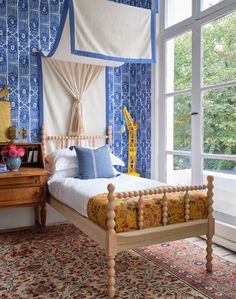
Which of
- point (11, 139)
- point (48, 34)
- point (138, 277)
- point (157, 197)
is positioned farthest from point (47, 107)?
point (138, 277)

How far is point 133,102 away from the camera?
4578 millimetres

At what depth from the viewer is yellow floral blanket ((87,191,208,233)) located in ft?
7.45

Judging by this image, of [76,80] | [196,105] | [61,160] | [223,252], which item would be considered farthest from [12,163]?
[223,252]

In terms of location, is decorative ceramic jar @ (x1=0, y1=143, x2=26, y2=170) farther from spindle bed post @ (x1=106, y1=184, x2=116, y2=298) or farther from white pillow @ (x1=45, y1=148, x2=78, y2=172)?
spindle bed post @ (x1=106, y1=184, x2=116, y2=298)

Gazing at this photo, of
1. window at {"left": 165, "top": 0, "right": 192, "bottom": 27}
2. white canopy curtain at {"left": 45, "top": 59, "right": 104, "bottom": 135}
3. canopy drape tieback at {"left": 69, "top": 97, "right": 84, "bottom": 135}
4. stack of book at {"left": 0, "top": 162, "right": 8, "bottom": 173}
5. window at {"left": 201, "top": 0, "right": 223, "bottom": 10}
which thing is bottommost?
stack of book at {"left": 0, "top": 162, "right": 8, "bottom": 173}

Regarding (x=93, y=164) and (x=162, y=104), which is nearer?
(x=93, y=164)

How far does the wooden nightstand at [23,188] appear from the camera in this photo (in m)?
3.30

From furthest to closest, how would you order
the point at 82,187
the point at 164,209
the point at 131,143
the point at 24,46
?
the point at 131,143 → the point at 24,46 → the point at 82,187 → the point at 164,209

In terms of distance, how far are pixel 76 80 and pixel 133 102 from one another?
3.01 feet

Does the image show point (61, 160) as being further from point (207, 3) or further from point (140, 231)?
point (207, 3)

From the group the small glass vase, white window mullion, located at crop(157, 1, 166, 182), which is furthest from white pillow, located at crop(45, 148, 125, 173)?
white window mullion, located at crop(157, 1, 166, 182)

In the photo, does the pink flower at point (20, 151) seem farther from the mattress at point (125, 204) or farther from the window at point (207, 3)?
the window at point (207, 3)

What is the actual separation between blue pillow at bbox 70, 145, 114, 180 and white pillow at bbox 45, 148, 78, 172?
0.58 ft

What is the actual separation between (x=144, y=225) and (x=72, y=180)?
1229 mm
